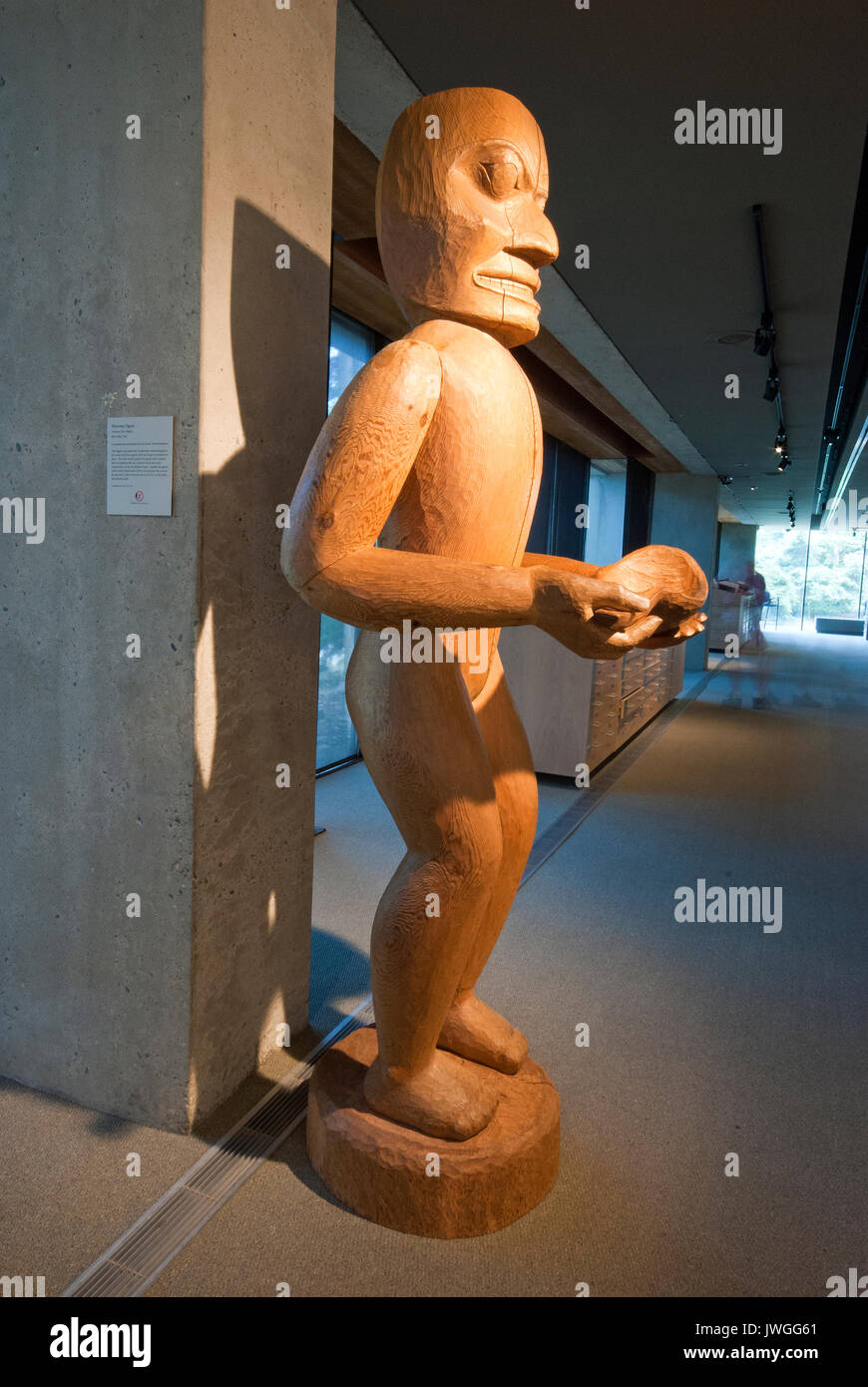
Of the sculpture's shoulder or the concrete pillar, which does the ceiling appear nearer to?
the concrete pillar

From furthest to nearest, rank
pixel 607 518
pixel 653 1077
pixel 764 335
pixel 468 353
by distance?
pixel 607 518, pixel 764 335, pixel 653 1077, pixel 468 353

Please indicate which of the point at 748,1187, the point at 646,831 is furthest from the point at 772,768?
the point at 748,1187

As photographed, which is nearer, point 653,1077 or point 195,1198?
point 195,1198

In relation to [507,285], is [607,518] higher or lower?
higher

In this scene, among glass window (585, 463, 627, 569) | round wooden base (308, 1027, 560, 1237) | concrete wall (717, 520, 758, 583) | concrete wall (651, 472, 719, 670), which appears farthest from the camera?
concrete wall (717, 520, 758, 583)

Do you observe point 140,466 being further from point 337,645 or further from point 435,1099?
point 337,645

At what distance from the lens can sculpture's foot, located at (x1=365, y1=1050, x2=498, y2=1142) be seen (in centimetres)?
174

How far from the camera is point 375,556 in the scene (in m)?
1.48

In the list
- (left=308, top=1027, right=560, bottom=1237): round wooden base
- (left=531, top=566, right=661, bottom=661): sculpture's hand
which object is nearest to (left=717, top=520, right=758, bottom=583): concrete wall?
(left=308, top=1027, right=560, bottom=1237): round wooden base

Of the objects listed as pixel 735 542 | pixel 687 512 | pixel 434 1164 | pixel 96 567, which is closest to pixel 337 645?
pixel 96 567

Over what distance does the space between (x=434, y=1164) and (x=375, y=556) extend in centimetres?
117

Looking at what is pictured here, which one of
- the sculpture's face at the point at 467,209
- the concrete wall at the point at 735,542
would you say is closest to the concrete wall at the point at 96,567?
the sculpture's face at the point at 467,209

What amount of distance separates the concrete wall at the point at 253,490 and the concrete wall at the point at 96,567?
0.05m

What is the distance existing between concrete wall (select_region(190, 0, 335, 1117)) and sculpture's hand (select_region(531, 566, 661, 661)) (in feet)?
2.57
